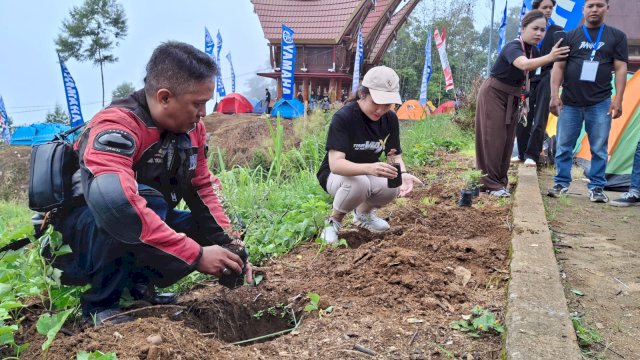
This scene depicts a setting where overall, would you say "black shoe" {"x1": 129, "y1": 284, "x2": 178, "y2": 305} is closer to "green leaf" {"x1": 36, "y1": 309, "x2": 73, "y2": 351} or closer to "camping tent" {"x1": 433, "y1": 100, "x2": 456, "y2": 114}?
"green leaf" {"x1": 36, "y1": 309, "x2": 73, "y2": 351}

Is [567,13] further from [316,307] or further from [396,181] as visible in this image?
[316,307]

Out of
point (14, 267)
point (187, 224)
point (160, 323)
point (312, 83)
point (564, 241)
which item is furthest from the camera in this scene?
point (312, 83)

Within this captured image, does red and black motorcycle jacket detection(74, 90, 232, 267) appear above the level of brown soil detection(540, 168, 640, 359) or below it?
above

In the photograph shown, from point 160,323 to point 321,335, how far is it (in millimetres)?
593

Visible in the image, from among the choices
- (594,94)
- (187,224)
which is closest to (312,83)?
(594,94)

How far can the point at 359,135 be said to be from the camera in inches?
125

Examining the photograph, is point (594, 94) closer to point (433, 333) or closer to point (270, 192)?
point (270, 192)

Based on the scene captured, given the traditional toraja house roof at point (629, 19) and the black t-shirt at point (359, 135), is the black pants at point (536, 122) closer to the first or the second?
the black t-shirt at point (359, 135)

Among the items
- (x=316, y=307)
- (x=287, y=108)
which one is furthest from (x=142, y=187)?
(x=287, y=108)

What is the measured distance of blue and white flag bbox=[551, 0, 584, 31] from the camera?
7.33 m

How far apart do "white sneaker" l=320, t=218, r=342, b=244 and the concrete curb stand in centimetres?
107

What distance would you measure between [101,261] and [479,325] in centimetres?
150

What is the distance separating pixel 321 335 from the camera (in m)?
1.91

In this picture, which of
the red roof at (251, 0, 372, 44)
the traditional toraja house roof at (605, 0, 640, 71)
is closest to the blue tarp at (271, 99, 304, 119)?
the red roof at (251, 0, 372, 44)
